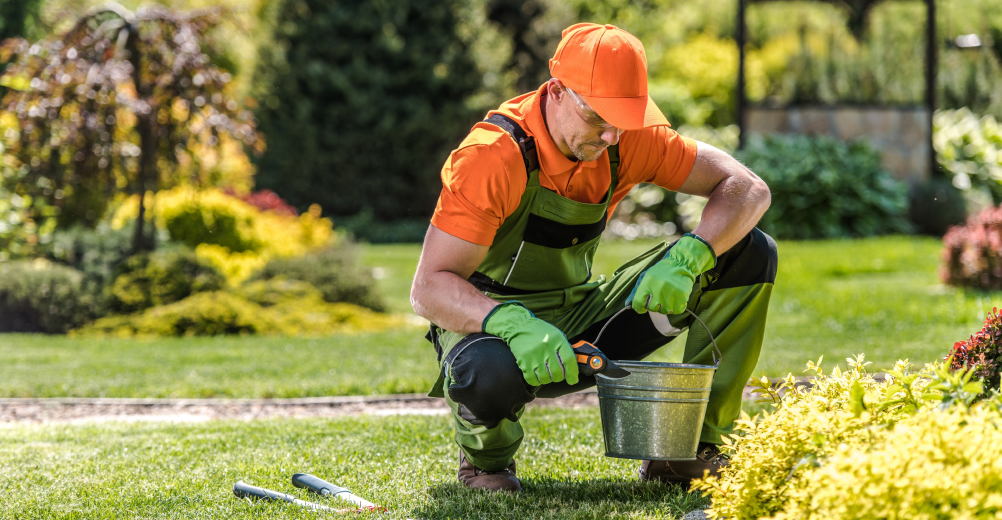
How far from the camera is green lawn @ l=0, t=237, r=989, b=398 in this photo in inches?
212

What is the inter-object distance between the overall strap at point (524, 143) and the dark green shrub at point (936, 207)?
1169 centimetres

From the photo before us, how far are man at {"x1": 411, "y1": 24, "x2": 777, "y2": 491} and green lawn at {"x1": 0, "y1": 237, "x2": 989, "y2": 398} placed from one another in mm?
2227

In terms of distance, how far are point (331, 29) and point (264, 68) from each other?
67.6 inches

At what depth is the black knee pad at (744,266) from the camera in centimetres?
301

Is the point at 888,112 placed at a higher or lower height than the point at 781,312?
higher

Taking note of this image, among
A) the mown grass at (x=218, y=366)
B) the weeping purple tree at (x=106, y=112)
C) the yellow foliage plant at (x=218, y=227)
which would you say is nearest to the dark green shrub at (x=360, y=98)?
the yellow foliage plant at (x=218, y=227)

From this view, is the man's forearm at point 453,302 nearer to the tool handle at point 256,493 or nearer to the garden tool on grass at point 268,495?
the garden tool on grass at point 268,495

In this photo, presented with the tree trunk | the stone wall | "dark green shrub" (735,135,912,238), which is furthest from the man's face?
the stone wall

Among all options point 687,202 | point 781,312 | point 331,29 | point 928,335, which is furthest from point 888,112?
point 331,29

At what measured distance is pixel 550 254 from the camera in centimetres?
312

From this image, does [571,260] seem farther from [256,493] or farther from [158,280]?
[158,280]

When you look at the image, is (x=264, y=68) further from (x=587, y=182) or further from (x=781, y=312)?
(x=587, y=182)

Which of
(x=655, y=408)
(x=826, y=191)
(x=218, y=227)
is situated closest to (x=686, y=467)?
(x=655, y=408)

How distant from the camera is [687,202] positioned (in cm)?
1387
